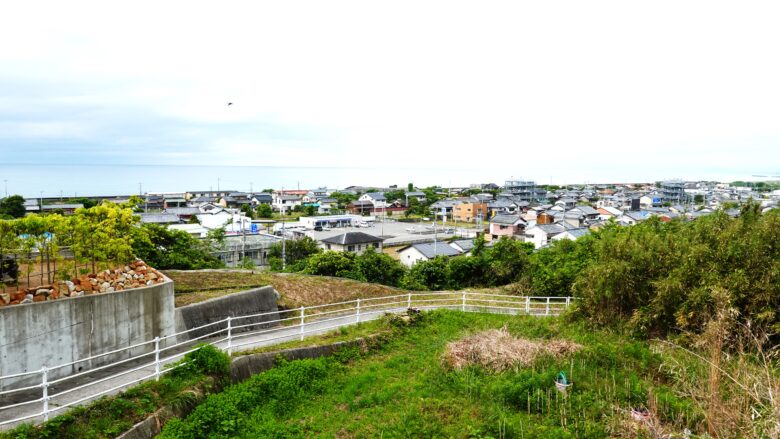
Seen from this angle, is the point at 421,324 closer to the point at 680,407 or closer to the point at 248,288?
the point at 248,288

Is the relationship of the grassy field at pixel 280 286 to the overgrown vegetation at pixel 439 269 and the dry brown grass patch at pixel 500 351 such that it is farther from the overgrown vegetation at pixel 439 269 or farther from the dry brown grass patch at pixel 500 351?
the dry brown grass patch at pixel 500 351

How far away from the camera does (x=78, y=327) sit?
8398mm

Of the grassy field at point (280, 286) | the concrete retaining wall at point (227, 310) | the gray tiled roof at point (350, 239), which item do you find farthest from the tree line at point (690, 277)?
the gray tiled roof at point (350, 239)

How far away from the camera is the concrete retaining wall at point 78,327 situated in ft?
24.7

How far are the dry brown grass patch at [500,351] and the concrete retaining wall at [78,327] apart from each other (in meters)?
6.44

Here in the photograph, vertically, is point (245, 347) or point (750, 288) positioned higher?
point (750, 288)

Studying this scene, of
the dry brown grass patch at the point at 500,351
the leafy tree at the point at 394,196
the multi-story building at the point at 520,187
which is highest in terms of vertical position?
the multi-story building at the point at 520,187

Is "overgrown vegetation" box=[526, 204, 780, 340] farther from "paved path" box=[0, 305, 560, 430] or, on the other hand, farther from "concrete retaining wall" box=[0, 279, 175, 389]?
"concrete retaining wall" box=[0, 279, 175, 389]

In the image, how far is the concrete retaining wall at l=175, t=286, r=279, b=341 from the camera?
1103 cm

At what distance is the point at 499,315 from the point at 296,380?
7.91m

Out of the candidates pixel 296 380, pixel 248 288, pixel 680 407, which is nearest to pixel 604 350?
pixel 680 407

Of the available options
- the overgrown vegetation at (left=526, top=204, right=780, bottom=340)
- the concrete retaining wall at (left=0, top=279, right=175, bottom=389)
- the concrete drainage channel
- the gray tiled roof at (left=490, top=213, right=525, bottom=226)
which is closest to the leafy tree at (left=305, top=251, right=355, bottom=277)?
the concrete drainage channel

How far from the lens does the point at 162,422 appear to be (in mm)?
7305

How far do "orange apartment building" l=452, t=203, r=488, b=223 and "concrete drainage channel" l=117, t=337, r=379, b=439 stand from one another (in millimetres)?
68834
